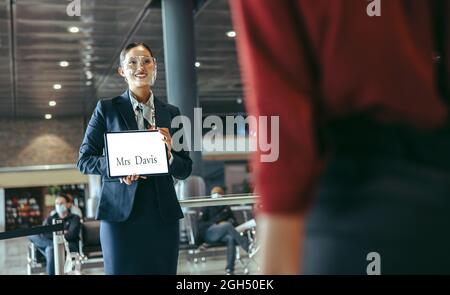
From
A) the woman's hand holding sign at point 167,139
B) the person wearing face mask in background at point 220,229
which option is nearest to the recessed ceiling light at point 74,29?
the person wearing face mask in background at point 220,229

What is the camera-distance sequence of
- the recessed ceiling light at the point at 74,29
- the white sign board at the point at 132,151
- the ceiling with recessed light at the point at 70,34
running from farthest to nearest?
the recessed ceiling light at the point at 74,29 < the ceiling with recessed light at the point at 70,34 < the white sign board at the point at 132,151

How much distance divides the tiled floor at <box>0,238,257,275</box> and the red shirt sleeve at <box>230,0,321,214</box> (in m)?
1.41

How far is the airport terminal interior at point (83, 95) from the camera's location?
233 centimetres

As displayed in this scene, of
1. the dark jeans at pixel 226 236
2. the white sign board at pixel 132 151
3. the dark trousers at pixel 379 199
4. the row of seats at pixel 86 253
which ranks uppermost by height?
the white sign board at pixel 132 151

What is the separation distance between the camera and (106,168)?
5.68 ft

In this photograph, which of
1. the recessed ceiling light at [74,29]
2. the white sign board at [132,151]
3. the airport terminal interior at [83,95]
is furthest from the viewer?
the recessed ceiling light at [74,29]

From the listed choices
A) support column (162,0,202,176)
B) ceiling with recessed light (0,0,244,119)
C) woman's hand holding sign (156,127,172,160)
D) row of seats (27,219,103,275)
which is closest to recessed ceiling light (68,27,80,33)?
ceiling with recessed light (0,0,244,119)

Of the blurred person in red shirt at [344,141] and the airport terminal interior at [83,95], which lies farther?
the airport terminal interior at [83,95]

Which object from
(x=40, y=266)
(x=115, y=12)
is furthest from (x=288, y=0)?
(x=115, y=12)

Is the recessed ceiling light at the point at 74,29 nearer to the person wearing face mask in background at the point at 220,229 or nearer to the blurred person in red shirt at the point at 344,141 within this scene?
the person wearing face mask in background at the point at 220,229

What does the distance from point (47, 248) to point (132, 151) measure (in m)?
0.93

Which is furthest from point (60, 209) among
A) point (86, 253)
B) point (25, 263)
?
point (25, 263)

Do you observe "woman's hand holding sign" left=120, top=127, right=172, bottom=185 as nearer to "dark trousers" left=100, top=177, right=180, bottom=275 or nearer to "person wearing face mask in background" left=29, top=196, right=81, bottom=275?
"dark trousers" left=100, top=177, right=180, bottom=275

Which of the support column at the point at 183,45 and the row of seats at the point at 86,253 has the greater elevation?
the support column at the point at 183,45
